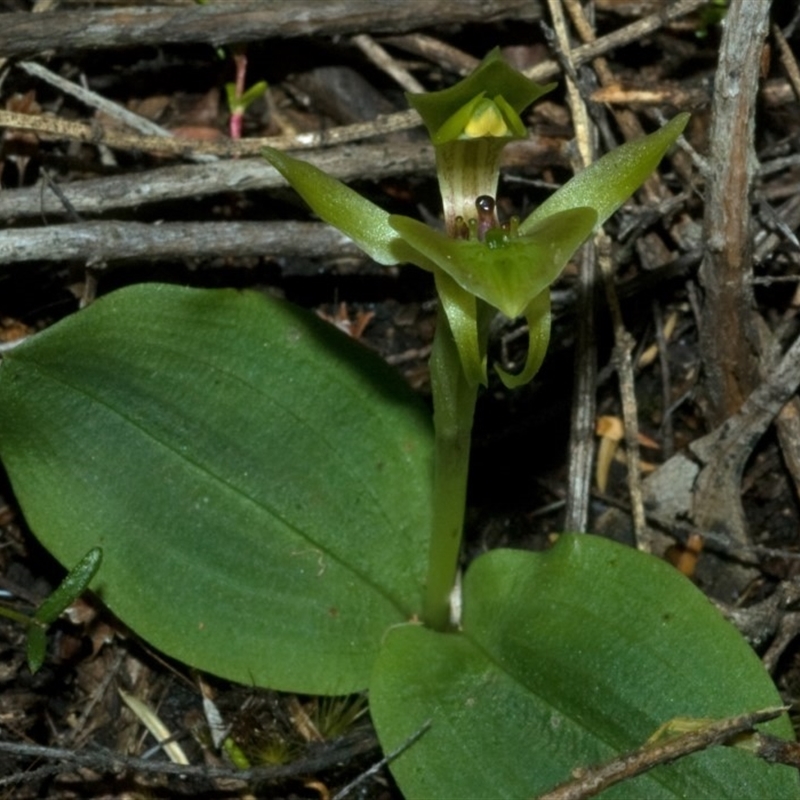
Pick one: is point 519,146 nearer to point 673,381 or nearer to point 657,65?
point 657,65

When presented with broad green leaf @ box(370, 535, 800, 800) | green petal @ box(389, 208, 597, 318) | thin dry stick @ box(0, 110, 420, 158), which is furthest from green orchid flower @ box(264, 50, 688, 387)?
thin dry stick @ box(0, 110, 420, 158)

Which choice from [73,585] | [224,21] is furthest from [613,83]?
→ [73,585]

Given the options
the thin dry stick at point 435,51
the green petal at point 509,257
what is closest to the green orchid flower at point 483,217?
the green petal at point 509,257

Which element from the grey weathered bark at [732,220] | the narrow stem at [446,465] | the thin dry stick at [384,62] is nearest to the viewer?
the narrow stem at [446,465]

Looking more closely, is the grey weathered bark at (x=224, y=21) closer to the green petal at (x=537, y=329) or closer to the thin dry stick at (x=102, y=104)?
the thin dry stick at (x=102, y=104)

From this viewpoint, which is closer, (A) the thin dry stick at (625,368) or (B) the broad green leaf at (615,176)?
(B) the broad green leaf at (615,176)
